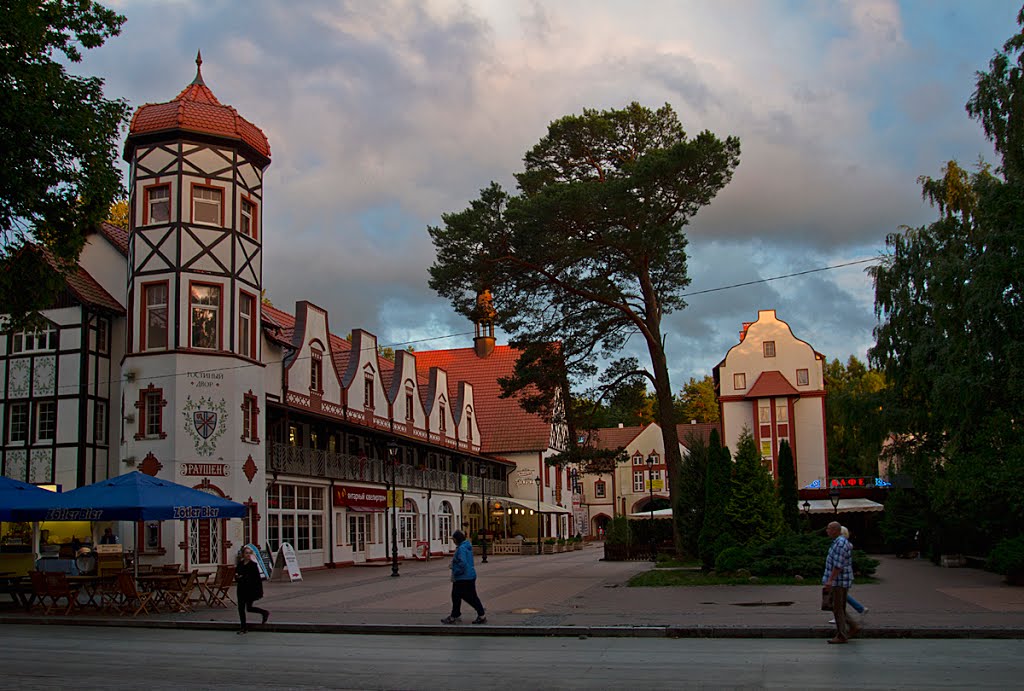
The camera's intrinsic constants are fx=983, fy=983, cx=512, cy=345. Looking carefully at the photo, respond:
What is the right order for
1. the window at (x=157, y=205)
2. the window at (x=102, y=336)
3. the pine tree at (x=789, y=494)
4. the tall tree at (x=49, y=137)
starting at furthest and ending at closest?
the window at (x=102, y=336) → the window at (x=157, y=205) → the pine tree at (x=789, y=494) → the tall tree at (x=49, y=137)

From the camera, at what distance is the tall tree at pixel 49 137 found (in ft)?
44.1

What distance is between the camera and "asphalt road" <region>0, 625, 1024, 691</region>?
10.6 metres

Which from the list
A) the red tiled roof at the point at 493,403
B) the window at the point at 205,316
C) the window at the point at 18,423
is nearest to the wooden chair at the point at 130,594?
the window at the point at 205,316

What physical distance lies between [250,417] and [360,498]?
1025 centimetres

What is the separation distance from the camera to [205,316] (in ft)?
102

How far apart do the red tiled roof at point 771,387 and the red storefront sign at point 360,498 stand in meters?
33.0

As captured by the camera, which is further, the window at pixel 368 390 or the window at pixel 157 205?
the window at pixel 368 390

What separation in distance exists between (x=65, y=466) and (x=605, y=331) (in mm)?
17862

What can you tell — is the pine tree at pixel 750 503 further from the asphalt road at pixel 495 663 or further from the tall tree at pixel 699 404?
the tall tree at pixel 699 404

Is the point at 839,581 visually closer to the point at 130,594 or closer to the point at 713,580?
the point at 713,580

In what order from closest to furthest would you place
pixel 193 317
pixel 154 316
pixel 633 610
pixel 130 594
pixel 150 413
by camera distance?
pixel 633 610
pixel 130 594
pixel 150 413
pixel 193 317
pixel 154 316

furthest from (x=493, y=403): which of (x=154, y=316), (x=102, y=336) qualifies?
(x=154, y=316)

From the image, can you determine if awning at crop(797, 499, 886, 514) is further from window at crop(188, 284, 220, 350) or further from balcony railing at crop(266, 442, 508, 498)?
window at crop(188, 284, 220, 350)

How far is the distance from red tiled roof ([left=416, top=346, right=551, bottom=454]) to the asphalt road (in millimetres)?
46056
